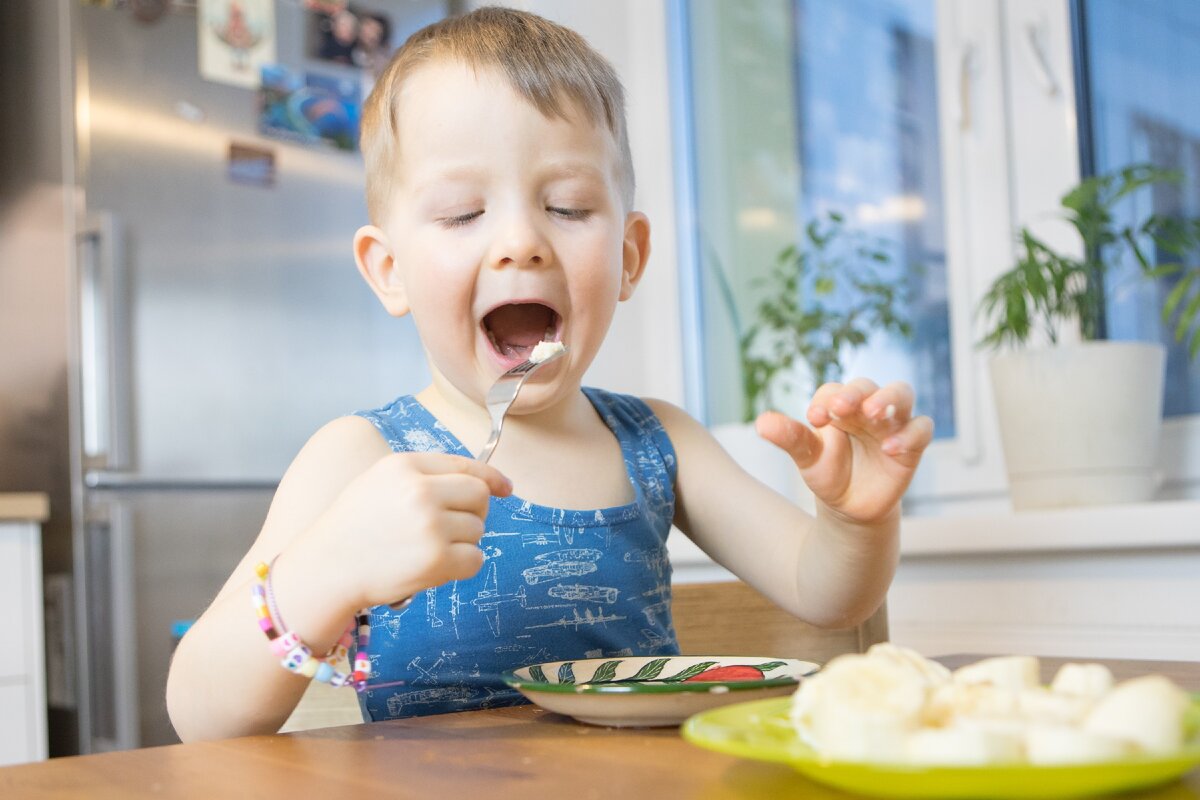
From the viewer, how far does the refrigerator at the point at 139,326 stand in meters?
2.30

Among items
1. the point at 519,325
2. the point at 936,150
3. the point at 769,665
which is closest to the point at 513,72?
the point at 519,325

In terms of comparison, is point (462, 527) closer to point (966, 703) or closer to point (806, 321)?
point (966, 703)

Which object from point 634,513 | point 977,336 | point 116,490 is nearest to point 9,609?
point 116,490

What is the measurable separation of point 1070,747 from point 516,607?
0.61m

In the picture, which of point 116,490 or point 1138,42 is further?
point 116,490

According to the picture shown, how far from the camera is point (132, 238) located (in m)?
2.38

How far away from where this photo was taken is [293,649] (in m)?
0.68

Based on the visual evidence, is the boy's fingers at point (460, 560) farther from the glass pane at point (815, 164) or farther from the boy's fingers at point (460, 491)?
the glass pane at point (815, 164)

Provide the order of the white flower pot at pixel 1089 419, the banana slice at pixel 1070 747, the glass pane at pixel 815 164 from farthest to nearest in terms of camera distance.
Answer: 1. the glass pane at pixel 815 164
2. the white flower pot at pixel 1089 419
3. the banana slice at pixel 1070 747

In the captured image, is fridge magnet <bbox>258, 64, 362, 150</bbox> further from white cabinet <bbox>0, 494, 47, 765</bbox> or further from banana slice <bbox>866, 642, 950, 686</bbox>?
banana slice <bbox>866, 642, 950, 686</bbox>

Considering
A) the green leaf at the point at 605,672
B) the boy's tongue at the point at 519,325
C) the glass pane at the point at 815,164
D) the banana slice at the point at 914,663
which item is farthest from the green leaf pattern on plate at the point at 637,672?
the glass pane at the point at 815,164

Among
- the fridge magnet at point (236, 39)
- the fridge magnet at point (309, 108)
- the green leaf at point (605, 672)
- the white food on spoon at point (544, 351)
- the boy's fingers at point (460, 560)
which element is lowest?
the green leaf at point (605, 672)

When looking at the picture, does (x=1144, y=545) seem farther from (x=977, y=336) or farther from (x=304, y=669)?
(x=304, y=669)

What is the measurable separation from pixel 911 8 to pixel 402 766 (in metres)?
1.97
